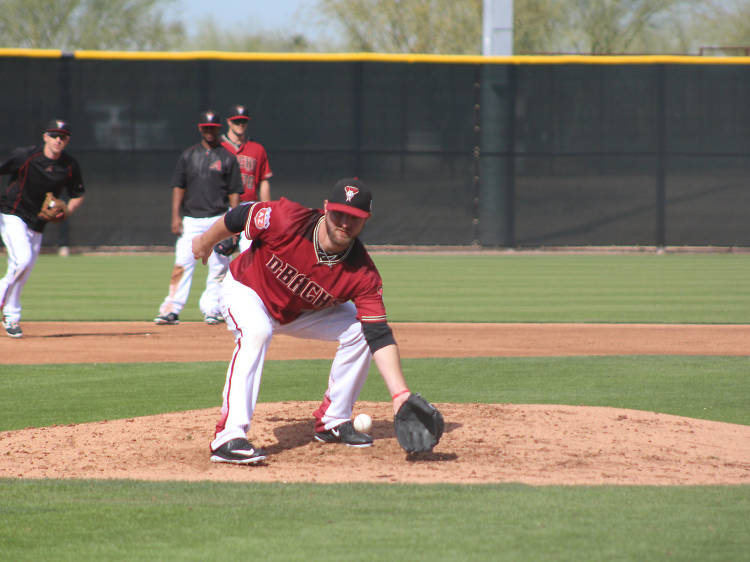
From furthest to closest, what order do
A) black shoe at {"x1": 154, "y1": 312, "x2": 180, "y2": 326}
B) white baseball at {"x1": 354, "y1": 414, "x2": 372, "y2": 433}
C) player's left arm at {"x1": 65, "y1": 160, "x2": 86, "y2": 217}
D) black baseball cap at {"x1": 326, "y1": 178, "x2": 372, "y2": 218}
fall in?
black shoe at {"x1": 154, "y1": 312, "x2": 180, "y2": 326}, player's left arm at {"x1": 65, "y1": 160, "x2": 86, "y2": 217}, white baseball at {"x1": 354, "y1": 414, "x2": 372, "y2": 433}, black baseball cap at {"x1": 326, "y1": 178, "x2": 372, "y2": 218}

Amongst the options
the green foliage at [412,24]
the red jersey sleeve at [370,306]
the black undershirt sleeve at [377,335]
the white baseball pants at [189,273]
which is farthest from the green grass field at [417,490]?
the green foliage at [412,24]

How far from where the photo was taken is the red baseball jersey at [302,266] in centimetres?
503

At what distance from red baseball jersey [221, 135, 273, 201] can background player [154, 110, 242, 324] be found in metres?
0.22

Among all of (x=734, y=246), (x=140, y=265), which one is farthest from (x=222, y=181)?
(x=734, y=246)

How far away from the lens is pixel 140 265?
18.7 m

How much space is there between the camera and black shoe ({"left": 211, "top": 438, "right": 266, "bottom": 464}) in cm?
508

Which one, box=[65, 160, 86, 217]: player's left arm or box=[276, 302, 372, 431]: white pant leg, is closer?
box=[276, 302, 372, 431]: white pant leg

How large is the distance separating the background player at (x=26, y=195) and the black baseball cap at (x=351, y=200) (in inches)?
209

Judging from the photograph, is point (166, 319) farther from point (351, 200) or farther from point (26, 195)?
point (351, 200)

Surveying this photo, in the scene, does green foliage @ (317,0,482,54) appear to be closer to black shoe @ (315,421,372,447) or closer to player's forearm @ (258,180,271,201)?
player's forearm @ (258,180,271,201)

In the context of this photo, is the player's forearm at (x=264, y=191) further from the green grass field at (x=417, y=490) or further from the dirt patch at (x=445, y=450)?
the dirt patch at (x=445, y=450)

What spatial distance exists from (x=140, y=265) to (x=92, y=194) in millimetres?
2487

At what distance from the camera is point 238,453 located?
16.7ft

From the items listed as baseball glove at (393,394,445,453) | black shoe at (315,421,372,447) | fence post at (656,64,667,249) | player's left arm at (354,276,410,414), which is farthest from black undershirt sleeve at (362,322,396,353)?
fence post at (656,64,667,249)
